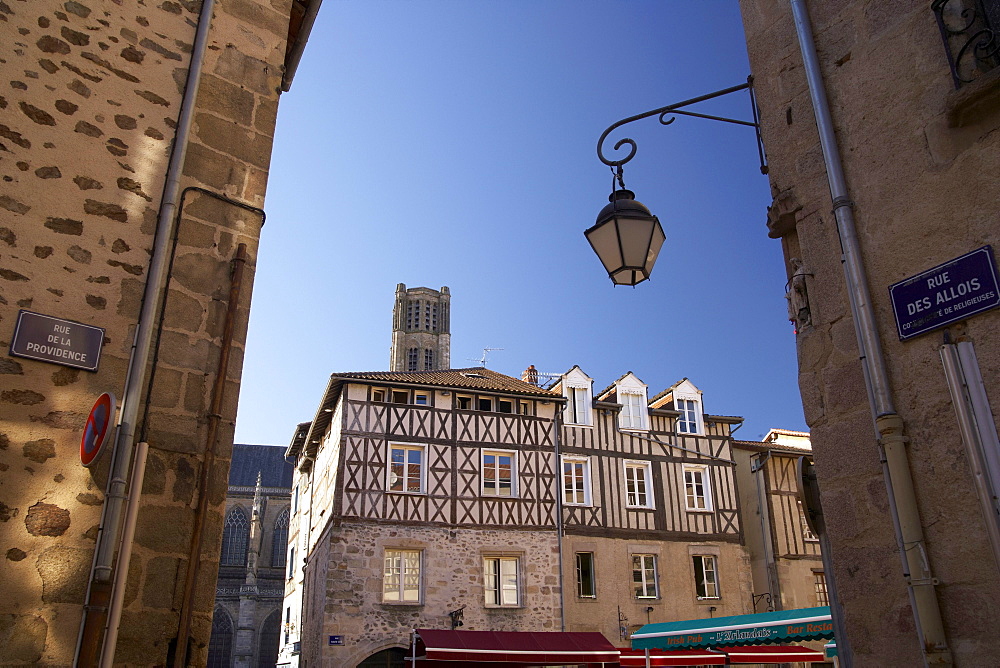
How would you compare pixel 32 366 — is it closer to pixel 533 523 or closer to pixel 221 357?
pixel 221 357

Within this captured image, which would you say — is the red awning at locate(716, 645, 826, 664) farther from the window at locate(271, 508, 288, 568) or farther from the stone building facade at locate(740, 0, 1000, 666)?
the window at locate(271, 508, 288, 568)

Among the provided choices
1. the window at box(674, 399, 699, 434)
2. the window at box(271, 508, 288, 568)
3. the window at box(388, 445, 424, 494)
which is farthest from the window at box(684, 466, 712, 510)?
the window at box(271, 508, 288, 568)

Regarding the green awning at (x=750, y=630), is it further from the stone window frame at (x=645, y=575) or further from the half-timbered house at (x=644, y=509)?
the stone window frame at (x=645, y=575)

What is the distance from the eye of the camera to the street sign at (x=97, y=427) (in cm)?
337

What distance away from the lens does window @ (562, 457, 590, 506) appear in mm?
17406

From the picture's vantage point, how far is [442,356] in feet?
148

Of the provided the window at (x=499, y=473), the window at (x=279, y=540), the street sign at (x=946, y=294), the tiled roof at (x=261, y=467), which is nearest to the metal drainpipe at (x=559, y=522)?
the window at (x=499, y=473)

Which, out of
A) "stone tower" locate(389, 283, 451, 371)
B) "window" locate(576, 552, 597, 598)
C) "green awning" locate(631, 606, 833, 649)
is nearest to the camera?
"green awning" locate(631, 606, 833, 649)

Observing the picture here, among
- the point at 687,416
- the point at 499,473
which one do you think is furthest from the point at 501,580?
the point at 687,416

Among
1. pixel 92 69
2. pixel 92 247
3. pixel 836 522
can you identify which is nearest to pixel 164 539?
pixel 92 247

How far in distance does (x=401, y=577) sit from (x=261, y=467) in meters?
28.6

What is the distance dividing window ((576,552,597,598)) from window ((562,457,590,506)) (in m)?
1.11

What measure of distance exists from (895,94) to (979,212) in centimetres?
73

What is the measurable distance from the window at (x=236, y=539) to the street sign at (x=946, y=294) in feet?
123
